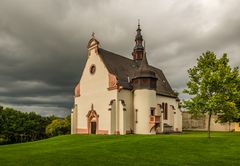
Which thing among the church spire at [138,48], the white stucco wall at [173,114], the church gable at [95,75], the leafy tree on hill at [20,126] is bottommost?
the leafy tree on hill at [20,126]

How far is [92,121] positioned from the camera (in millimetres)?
40906

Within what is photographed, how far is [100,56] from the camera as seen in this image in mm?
40344

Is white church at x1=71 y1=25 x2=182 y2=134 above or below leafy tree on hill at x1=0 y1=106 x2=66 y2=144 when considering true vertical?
above

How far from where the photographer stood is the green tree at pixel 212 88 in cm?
2508

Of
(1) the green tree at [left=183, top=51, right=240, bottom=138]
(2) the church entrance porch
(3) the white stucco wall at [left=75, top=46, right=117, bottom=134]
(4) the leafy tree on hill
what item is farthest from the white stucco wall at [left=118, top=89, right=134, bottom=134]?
(4) the leafy tree on hill

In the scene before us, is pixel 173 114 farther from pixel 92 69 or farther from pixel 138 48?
pixel 92 69

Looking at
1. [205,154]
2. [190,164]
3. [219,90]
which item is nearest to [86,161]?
[190,164]

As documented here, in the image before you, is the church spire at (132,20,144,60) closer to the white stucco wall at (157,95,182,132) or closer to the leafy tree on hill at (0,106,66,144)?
the white stucco wall at (157,95,182,132)

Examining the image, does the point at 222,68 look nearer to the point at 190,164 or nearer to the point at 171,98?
the point at 190,164

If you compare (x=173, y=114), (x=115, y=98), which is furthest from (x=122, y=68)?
(x=173, y=114)

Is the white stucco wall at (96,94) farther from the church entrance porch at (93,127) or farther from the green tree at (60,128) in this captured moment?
the green tree at (60,128)

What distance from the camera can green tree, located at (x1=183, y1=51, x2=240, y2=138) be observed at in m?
25.1

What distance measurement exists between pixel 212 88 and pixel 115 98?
15.4m

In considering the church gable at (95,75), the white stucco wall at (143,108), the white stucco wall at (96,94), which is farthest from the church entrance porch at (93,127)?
the white stucco wall at (143,108)
